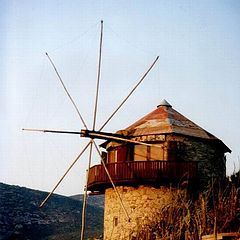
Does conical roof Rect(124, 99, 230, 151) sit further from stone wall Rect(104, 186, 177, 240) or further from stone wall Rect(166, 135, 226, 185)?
stone wall Rect(104, 186, 177, 240)

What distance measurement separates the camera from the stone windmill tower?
71.2 ft

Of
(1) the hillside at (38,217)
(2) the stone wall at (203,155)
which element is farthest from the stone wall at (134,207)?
(1) the hillside at (38,217)

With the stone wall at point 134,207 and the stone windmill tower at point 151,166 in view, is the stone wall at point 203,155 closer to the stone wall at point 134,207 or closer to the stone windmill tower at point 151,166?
the stone windmill tower at point 151,166

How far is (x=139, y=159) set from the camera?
23.0 meters

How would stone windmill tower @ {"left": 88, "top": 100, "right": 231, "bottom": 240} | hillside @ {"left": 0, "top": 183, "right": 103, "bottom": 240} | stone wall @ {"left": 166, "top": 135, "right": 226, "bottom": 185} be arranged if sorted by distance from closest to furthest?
stone windmill tower @ {"left": 88, "top": 100, "right": 231, "bottom": 240}, stone wall @ {"left": 166, "top": 135, "right": 226, "bottom": 185}, hillside @ {"left": 0, "top": 183, "right": 103, "bottom": 240}

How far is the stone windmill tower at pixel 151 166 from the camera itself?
2169 cm

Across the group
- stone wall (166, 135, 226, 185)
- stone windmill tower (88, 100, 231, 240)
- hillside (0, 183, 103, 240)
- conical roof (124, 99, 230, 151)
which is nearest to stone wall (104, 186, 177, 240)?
stone windmill tower (88, 100, 231, 240)

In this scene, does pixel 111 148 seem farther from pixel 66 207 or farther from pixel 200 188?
pixel 66 207

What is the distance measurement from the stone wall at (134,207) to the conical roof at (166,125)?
3100mm

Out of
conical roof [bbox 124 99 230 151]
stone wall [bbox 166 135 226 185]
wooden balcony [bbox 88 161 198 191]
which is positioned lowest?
wooden balcony [bbox 88 161 198 191]

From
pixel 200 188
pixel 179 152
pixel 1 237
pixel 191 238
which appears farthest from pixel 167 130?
pixel 1 237

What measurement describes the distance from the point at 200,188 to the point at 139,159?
359cm

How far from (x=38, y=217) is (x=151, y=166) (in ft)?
103

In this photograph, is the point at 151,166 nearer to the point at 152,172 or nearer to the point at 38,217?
the point at 152,172
